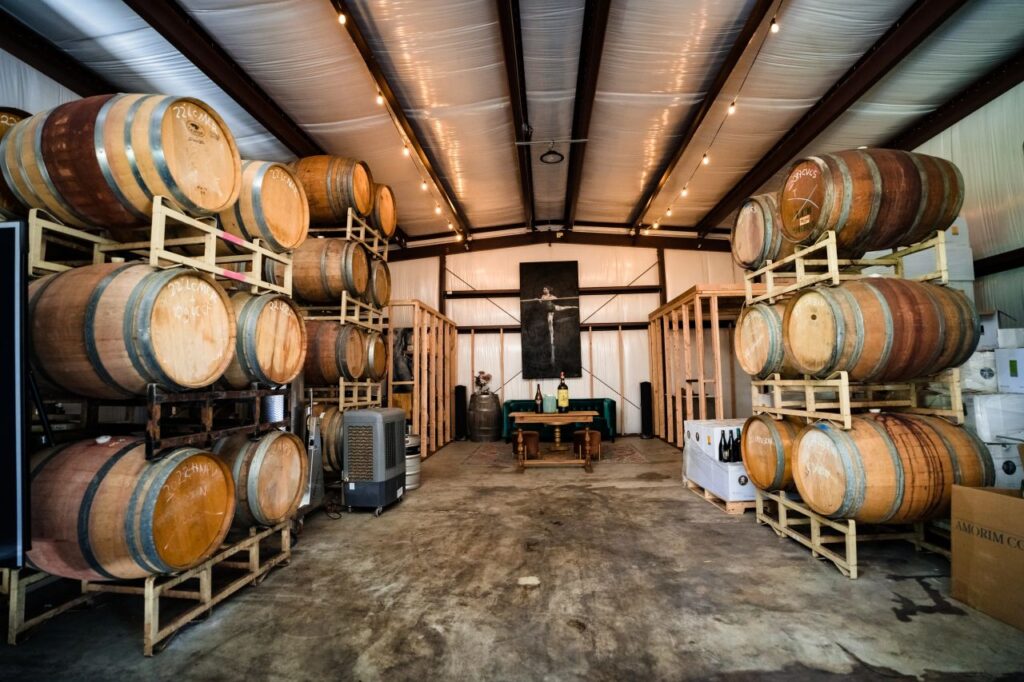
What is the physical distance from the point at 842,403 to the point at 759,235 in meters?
1.86

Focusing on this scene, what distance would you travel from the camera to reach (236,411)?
4.07 meters

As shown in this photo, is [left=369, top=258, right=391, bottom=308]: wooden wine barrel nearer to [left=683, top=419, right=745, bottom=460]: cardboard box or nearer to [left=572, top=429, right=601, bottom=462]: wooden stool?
[left=572, top=429, right=601, bottom=462]: wooden stool

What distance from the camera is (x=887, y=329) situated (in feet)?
10.4

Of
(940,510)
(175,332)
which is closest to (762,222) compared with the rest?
(940,510)

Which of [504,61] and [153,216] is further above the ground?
[504,61]

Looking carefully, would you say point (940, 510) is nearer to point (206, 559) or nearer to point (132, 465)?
point (206, 559)

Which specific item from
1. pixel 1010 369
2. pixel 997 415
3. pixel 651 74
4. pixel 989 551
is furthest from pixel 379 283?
pixel 1010 369

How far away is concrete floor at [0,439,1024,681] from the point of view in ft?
7.36

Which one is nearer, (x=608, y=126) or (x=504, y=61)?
(x=504, y=61)

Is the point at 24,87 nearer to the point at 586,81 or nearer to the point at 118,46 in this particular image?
the point at 118,46

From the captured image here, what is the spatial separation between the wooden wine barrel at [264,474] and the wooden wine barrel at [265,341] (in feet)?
1.46

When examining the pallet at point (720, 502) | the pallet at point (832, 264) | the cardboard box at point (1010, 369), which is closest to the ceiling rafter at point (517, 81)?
the pallet at point (832, 264)

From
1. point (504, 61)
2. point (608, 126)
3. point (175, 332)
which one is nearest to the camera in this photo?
point (175, 332)

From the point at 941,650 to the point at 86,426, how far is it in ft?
17.2
